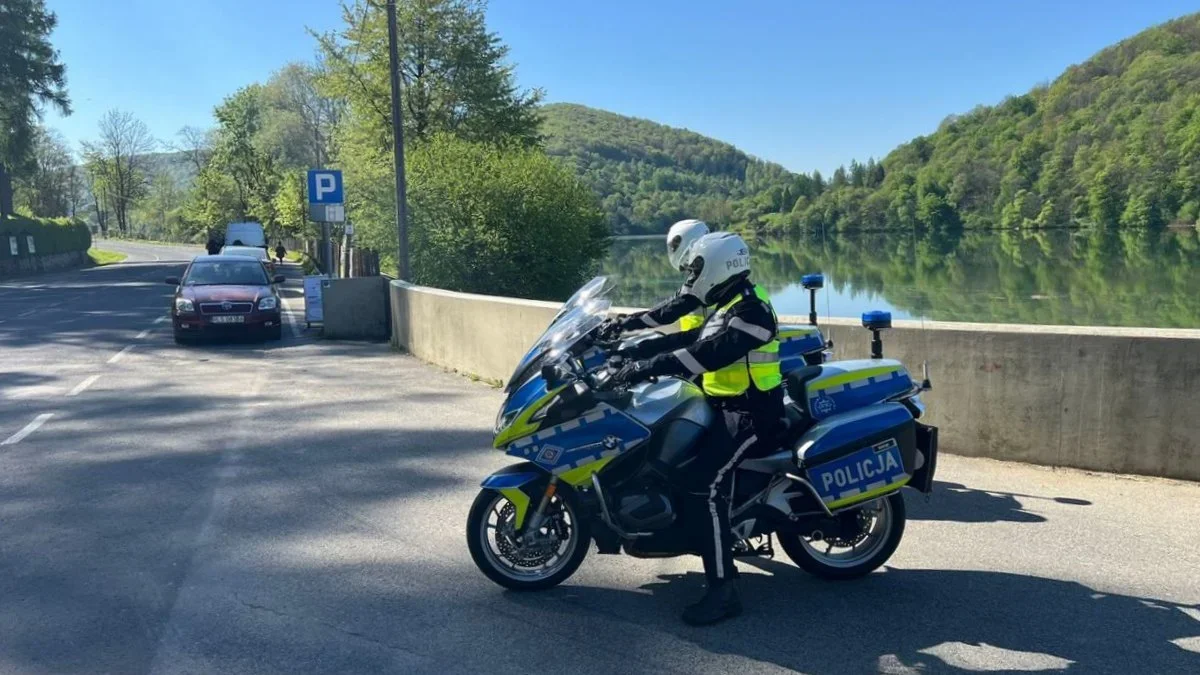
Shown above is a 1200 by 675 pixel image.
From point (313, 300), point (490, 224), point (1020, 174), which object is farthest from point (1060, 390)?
point (1020, 174)

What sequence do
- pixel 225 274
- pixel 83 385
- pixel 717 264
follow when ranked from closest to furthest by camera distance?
pixel 717 264
pixel 83 385
pixel 225 274

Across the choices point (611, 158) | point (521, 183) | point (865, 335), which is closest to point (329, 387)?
point (865, 335)

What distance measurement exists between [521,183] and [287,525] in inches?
629

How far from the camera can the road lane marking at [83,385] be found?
34.3ft

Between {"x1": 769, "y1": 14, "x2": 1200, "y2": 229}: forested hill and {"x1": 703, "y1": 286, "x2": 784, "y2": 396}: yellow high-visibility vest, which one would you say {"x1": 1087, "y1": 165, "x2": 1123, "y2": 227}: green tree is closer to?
{"x1": 769, "y1": 14, "x2": 1200, "y2": 229}: forested hill

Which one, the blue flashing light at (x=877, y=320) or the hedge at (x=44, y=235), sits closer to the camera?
the blue flashing light at (x=877, y=320)

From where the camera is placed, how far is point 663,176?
22875 mm

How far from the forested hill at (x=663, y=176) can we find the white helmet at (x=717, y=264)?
578cm

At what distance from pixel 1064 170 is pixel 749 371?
2147 centimetres

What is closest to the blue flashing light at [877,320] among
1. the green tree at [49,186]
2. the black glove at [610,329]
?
the black glove at [610,329]

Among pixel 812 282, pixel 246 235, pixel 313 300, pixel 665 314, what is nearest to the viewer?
pixel 665 314

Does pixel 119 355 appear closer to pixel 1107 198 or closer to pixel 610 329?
pixel 610 329

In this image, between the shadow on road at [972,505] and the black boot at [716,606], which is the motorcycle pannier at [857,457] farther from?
the shadow on road at [972,505]

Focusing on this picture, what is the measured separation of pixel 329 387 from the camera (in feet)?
35.6
